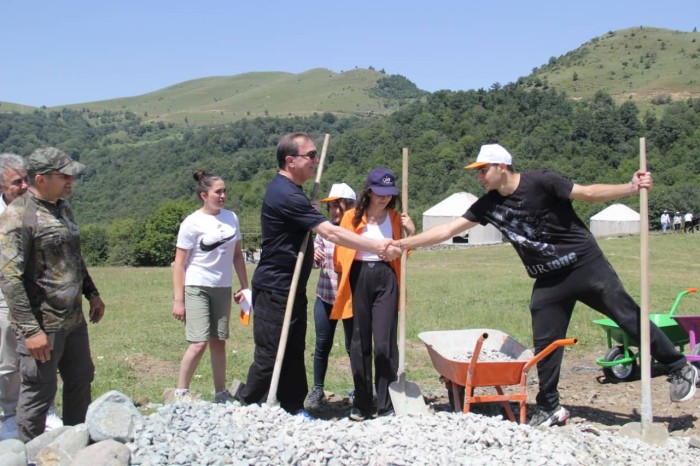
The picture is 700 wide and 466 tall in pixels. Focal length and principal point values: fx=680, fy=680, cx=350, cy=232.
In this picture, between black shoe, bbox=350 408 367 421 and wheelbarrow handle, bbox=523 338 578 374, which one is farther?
black shoe, bbox=350 408 367 421

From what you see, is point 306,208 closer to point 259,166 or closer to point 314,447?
point 314,447

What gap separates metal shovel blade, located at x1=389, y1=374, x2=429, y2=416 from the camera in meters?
5.07

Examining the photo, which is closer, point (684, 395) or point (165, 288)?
point (684, 395)

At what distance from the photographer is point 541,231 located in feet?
16.6

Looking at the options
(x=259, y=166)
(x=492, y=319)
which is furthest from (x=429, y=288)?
(x=259, y=166)

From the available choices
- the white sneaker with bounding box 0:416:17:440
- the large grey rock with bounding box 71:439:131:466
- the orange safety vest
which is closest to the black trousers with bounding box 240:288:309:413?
the orange safety vest

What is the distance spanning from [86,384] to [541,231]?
3.46 m

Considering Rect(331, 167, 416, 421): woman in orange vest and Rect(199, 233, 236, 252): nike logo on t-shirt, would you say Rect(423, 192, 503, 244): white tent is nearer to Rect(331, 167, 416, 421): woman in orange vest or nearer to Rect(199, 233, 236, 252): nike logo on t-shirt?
Rect(331, 167, 416, 421): woman in orange vest

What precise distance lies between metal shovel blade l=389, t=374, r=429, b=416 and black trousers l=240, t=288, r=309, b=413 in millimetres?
764

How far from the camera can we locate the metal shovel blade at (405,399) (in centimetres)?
507

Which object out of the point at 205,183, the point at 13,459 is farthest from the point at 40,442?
the point at 205,183

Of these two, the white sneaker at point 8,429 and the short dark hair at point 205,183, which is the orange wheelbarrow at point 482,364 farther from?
the white sneaker at point 8,429

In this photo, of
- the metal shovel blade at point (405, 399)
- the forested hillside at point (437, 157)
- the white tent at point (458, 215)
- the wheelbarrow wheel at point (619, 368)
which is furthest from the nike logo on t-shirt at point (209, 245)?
the forested hillside at point (437, 157)

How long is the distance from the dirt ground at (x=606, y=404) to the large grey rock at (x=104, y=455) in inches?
90.5
